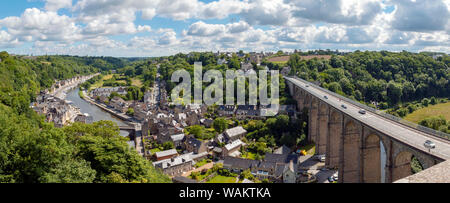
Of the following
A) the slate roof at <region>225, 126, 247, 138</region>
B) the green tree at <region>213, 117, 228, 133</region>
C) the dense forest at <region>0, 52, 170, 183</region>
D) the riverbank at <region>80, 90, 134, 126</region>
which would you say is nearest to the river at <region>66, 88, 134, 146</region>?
the riverbank at <region>80, 90, 134, 126</region>

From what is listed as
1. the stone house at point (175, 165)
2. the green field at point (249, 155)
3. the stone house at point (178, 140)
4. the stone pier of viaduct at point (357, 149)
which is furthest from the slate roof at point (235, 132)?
the stone house at point (175, 165)

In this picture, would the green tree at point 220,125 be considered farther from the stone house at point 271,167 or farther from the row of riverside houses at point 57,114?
the row of riverside houses at point 57,114

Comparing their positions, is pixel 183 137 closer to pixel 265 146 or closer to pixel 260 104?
pixel 265 146

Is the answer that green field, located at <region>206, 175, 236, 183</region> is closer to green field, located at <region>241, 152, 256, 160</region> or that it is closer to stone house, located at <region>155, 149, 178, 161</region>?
green field, located at <region>241, 152, 256, 160</region>

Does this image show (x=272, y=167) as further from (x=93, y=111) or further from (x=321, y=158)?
(x=93, y=111)
